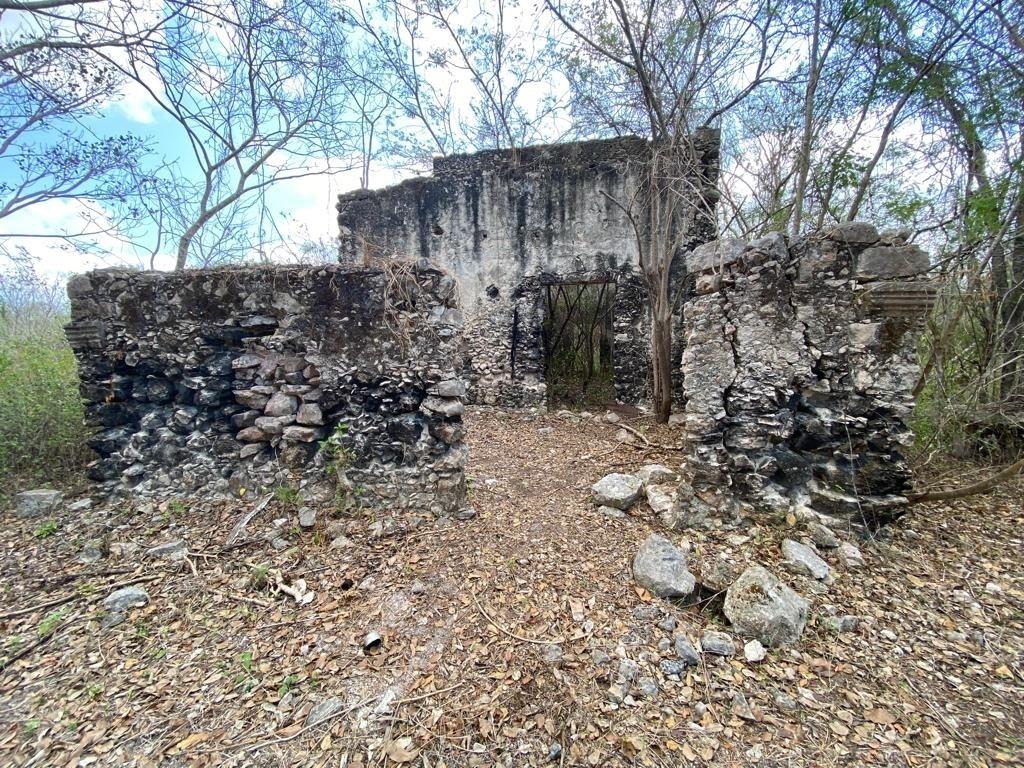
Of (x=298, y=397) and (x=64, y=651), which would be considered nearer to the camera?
(x=64, y=651)

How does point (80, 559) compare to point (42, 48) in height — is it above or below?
below

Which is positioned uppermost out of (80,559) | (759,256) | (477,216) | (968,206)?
(477,216)

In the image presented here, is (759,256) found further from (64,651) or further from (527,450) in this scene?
(64,651)

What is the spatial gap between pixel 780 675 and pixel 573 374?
27.6 ft

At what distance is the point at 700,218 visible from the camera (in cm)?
635

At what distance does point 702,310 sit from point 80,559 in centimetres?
459

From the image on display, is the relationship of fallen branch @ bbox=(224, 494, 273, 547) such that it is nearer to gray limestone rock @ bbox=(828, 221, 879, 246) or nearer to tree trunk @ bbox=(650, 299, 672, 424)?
gray limestone rock @ bbox=(828, 221, 879, 246)

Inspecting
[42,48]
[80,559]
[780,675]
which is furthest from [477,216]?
[780,675]

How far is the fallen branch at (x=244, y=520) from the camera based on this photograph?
290 cm

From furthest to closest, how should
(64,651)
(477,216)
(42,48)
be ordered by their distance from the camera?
(477,216), (42,48), (64,651)

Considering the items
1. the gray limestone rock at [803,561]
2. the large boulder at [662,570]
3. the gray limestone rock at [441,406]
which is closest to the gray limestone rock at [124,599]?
the gray limestone rock at [441,406]

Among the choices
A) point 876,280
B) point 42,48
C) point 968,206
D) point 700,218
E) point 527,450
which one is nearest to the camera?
point 876,280

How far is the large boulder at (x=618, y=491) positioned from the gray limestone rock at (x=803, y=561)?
1.06 metres

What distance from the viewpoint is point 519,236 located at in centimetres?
741
